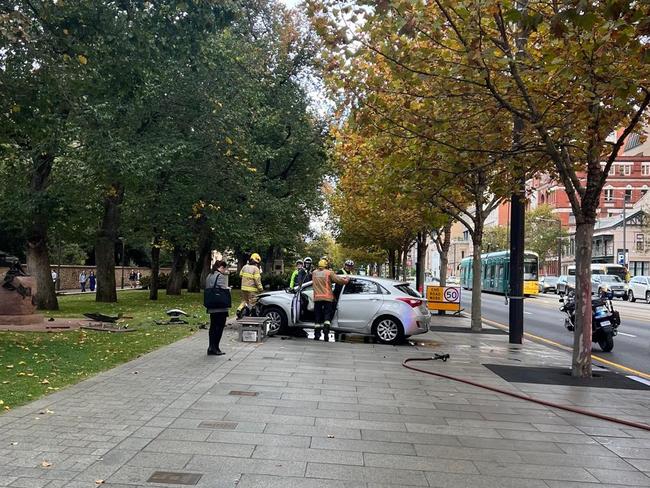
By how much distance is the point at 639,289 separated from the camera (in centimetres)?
3922

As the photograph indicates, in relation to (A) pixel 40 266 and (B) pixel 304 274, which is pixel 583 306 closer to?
(B) pixel 304 274

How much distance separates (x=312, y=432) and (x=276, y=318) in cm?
824

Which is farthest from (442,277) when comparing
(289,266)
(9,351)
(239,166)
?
(289,266)

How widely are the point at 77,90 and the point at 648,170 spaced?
83.7 m

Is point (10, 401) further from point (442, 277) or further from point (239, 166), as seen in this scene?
point (442, 277)

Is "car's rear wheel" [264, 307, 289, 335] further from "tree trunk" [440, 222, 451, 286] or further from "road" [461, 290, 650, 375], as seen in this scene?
"tree trunk" [440, 222, 451, 286]

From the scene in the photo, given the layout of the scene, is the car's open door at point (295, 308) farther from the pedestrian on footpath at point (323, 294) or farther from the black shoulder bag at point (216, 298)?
the black shoulder bag at point (216, 298)

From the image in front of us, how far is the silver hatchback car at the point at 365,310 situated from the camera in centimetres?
1302

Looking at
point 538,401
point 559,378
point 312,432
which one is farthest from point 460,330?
point 312,432

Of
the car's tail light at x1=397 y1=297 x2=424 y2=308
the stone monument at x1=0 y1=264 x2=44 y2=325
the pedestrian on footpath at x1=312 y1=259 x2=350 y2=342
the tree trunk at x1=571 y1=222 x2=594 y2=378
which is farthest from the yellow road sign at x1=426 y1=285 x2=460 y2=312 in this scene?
the stone monument at x1=0 y1=264 x2=44 y2=325

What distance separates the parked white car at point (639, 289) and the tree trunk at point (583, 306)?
3289cm

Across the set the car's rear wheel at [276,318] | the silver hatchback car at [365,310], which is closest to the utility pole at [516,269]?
the silver hatchback car at [365,310]

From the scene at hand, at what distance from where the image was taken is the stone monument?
1341 centimetres

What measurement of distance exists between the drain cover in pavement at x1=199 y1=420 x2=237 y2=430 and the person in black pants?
166 inches
